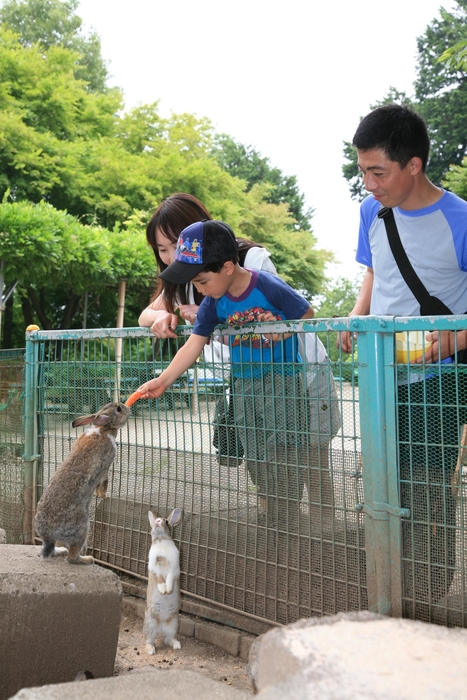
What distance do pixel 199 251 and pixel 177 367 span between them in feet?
2.35

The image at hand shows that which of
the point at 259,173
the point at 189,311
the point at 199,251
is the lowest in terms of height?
the point at 189,311

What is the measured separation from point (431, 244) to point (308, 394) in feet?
3.17

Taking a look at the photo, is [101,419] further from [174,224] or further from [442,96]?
[442,96]

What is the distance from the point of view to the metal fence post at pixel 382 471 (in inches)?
122

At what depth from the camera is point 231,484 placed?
3941mm

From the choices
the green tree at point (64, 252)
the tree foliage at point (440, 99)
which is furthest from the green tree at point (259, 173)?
the green tree at point (64, 252)

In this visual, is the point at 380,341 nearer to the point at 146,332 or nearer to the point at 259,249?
the point at 259,249

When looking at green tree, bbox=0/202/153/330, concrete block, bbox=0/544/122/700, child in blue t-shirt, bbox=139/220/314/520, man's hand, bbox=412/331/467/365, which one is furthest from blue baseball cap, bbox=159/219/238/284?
green tree, bbox=0/202/153/330

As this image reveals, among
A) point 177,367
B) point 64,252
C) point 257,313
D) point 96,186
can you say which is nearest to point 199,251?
point 257,313

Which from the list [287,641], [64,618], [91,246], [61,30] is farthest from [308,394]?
[61,30]

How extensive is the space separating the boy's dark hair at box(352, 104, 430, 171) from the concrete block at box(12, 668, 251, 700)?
96.9 inches

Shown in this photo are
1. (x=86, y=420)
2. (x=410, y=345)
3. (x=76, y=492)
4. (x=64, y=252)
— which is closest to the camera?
(x=410, y=345)

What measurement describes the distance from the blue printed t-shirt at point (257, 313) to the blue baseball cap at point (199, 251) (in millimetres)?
235

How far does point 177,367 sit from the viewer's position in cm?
396
